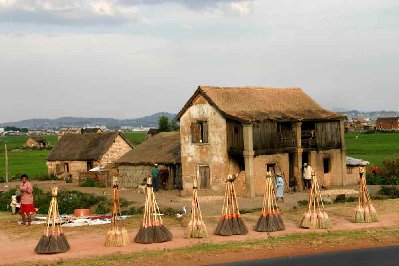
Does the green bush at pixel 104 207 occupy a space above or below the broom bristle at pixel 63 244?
above

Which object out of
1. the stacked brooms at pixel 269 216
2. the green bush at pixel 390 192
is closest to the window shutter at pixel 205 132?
the green bush at pixel 390 192

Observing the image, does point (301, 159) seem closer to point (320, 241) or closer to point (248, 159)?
point (248, 159)

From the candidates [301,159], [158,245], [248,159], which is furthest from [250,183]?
[158,245]

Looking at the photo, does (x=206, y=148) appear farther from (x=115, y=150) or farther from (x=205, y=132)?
(x=115, y=150)

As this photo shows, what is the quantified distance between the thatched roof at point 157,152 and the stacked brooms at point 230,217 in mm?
18533

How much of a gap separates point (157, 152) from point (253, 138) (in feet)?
34.0

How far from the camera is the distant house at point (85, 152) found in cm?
5259

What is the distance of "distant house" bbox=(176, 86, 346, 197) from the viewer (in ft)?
117

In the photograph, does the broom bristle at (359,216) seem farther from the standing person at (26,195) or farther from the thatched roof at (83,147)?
the thatched roof at (83,147)

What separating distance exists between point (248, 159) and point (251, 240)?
14.0 metres

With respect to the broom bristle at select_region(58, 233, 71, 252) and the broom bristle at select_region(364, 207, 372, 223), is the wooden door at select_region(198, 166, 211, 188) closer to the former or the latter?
the broom bristle at select_region(364, 207, 372, 223)

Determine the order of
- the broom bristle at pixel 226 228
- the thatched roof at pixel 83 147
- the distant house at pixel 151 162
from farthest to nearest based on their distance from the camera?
1. the thatched roof at pixel 83 147
2. the distant house at pixel 151 162
3. the broom bristle at pixel 226 228

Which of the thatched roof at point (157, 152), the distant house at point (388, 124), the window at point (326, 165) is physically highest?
the distant house at point (388, 124)

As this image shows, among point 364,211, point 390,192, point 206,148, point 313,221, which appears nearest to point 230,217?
point 313,221
